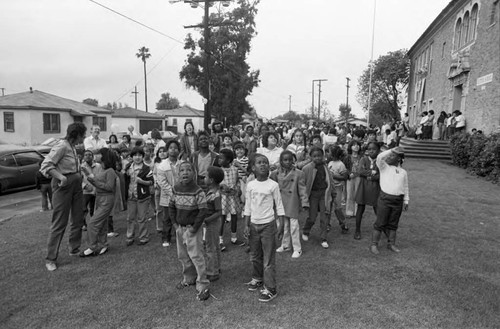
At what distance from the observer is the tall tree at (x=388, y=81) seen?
→ 4162 centimetres

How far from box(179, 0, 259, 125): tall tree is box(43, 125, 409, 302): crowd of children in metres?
29.2

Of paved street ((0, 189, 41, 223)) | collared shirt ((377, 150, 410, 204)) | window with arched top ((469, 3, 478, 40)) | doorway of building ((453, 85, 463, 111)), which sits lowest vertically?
paved street ((0, 189, 41, 223))

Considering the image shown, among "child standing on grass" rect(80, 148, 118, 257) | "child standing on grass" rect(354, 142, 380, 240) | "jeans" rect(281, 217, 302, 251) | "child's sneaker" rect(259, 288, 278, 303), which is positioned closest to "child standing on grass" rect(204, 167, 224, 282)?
"child's sneaker" rect(259, 288, 278, 303)

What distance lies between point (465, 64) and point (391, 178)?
1582 centimetres

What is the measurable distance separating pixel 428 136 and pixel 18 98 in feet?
88.6

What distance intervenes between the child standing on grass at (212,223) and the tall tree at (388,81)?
43.2m

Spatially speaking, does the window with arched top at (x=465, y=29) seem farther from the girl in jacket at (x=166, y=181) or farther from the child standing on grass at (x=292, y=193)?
the girl in jacket at (x=166, y=181)

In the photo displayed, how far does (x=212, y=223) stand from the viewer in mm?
4008

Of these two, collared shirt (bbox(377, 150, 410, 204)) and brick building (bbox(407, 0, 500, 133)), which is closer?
collared shirt (bbox(377, 150, 410, 204))

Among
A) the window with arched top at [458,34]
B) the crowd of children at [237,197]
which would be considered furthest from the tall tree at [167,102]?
the crowd of children at [237,197]

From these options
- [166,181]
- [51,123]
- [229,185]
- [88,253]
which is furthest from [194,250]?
[51,123]

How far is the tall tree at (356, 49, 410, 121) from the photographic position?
137ft

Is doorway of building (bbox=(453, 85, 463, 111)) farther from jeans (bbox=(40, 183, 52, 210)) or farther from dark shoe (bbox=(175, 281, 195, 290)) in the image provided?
jeans (bbox=(40, 183, 52, 210))

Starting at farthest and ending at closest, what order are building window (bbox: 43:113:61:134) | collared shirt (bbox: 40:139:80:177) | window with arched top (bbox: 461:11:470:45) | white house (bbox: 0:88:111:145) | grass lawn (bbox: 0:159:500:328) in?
building window (bbox: 43:113:61:134) < white house (bbox: 0:88:111:145) < window with arched top (bbox: 461:11:470:45) < collared shirt (bbox: 40:139:80:177) < grass lawn (bbox: 0:159:500:328)
